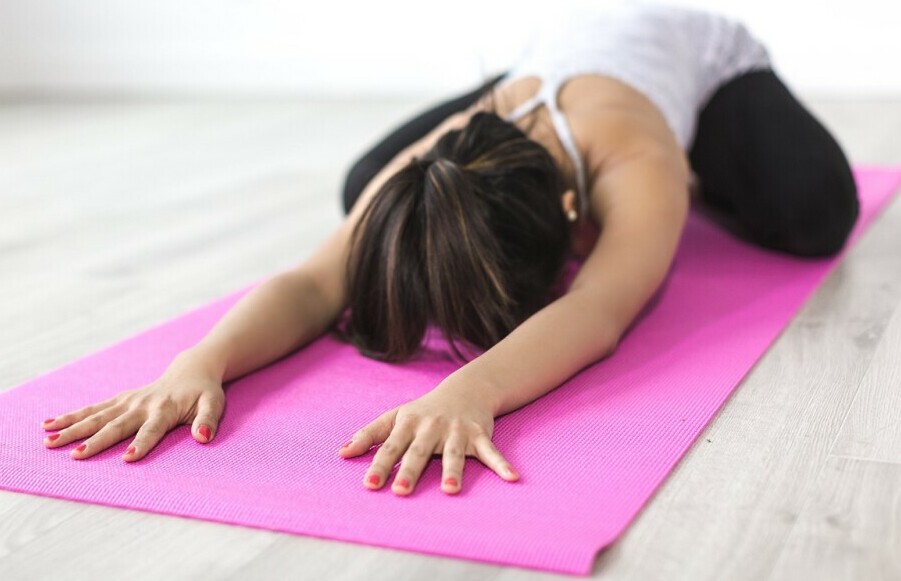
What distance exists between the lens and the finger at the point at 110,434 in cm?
127

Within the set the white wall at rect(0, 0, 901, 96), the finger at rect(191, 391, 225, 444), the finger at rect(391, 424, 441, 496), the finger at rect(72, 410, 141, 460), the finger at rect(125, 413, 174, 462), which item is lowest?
the white wall at rect(0, 0, 901, 96)

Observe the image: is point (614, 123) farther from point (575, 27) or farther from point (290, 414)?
point (290, 414)

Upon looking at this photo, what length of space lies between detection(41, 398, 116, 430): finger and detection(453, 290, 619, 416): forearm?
40cm

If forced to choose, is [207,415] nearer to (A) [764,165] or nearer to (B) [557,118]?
(B) [557,118]

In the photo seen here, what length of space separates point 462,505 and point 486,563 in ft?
0.32

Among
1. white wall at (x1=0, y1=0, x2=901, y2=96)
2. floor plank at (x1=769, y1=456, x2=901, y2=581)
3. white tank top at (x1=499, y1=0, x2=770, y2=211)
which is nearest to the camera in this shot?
floor plank at (x1=769, y1=456, x2=901, y2=581)

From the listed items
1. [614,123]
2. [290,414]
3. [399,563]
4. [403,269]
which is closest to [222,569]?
[399,563]

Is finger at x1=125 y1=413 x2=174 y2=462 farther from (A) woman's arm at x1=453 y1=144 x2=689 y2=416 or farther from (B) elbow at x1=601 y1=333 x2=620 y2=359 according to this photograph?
(B) elbow at x1=601 y1=333 x2=620 y2=359

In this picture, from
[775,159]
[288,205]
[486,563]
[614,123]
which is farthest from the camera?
[288,205]

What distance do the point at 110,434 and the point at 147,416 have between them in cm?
5

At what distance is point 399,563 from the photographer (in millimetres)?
1042

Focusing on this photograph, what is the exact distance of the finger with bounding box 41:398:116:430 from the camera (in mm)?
1327

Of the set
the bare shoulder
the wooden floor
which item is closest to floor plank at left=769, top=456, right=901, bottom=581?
the wooden floor

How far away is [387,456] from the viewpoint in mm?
1176
